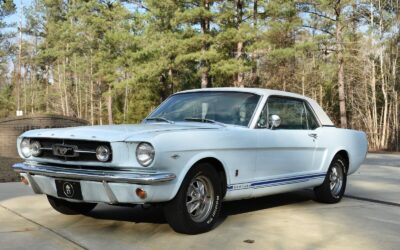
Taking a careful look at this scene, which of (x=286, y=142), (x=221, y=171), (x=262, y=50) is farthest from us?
(x=262, y=50)

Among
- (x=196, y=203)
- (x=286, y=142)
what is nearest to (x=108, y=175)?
(x=196, y=203)

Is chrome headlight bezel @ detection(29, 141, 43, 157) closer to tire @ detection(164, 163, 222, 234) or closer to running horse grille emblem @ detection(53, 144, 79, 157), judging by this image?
running horse grille emblem @ detection(53, 144, 79, 157)

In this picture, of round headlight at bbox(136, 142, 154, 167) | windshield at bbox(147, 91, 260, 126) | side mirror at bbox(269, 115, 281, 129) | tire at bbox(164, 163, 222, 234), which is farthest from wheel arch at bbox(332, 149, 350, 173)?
round headlight at bbox(136, 142, 154, 167)

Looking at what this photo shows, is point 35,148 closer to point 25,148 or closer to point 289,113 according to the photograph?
point 25,148

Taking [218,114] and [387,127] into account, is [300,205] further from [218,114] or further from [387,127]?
[387,127]

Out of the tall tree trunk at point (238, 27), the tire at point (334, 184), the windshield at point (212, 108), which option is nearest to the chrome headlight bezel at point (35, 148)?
the windshield at point (212, 108)

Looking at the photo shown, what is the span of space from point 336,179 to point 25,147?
173 inches

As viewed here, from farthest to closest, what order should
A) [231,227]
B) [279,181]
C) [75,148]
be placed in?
1. [279,181]
2. [231,227]
3. [75,148]

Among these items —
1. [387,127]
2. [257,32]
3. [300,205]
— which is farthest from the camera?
[387,127]

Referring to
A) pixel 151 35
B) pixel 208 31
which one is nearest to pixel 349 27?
pixel 208 31

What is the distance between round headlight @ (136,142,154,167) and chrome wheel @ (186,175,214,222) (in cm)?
62

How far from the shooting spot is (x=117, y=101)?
5156cm

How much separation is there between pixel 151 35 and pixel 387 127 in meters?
15.6

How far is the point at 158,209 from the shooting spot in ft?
22.0
